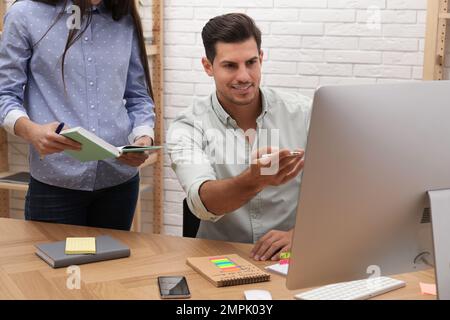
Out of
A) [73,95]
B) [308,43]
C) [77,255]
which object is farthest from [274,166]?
[308,43]

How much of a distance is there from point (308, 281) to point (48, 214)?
113 centimetres

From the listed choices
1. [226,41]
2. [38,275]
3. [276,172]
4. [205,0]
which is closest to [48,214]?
[38,275]

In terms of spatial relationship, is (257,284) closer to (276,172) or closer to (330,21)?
(276,172)

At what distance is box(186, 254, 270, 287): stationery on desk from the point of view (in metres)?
1.46

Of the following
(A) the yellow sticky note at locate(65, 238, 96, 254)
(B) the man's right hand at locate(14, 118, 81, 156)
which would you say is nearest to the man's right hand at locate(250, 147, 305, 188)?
(A) the yellow sticky note at locate(65, 238, 96, 254)

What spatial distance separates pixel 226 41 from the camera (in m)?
1.97

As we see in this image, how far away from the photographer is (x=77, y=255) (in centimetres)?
158

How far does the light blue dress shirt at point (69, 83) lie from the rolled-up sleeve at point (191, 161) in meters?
0.22

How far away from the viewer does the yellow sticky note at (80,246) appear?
160 centimetres

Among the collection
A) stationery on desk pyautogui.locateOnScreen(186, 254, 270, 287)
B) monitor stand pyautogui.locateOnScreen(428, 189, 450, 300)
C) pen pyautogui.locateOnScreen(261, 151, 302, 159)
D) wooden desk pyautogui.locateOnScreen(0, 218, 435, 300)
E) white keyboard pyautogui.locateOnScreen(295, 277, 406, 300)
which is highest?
pen pyautogui.locateOnScreen(261, 151, 302, 159)

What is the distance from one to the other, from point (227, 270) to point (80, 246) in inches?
15.0

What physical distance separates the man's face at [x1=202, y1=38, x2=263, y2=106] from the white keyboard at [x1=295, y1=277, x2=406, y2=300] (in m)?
0.70

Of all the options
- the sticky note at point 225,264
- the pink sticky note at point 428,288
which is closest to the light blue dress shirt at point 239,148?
the sticky note at point 225,264

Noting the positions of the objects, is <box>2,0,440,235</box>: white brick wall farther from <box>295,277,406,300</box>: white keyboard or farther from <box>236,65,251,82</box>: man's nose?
<box>295,277,406,300</box>: white keyboard
